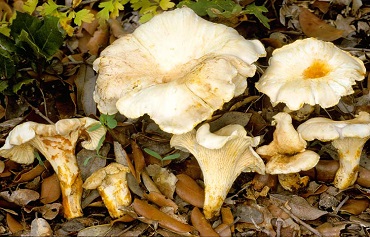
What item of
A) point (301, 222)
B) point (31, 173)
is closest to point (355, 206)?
point (301, 222)

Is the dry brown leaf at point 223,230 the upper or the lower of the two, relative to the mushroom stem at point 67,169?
lower

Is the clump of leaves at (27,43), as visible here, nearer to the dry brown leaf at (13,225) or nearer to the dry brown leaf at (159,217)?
the dry brown leaf at (13,225)

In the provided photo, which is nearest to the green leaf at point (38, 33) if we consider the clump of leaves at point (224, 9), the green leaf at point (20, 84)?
the green leaf at point (20, 84)

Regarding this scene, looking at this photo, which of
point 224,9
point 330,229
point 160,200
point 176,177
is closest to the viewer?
point 330,229

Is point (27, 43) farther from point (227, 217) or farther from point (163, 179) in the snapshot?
point (227, 217)

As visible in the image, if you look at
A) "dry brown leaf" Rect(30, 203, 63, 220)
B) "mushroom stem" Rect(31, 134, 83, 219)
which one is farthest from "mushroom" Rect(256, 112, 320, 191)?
"dry brown leaf" Rect(30, 203, 63, 220)

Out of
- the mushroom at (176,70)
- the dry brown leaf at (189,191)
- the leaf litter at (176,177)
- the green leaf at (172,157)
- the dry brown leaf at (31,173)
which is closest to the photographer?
the mushroom at (176,70)
